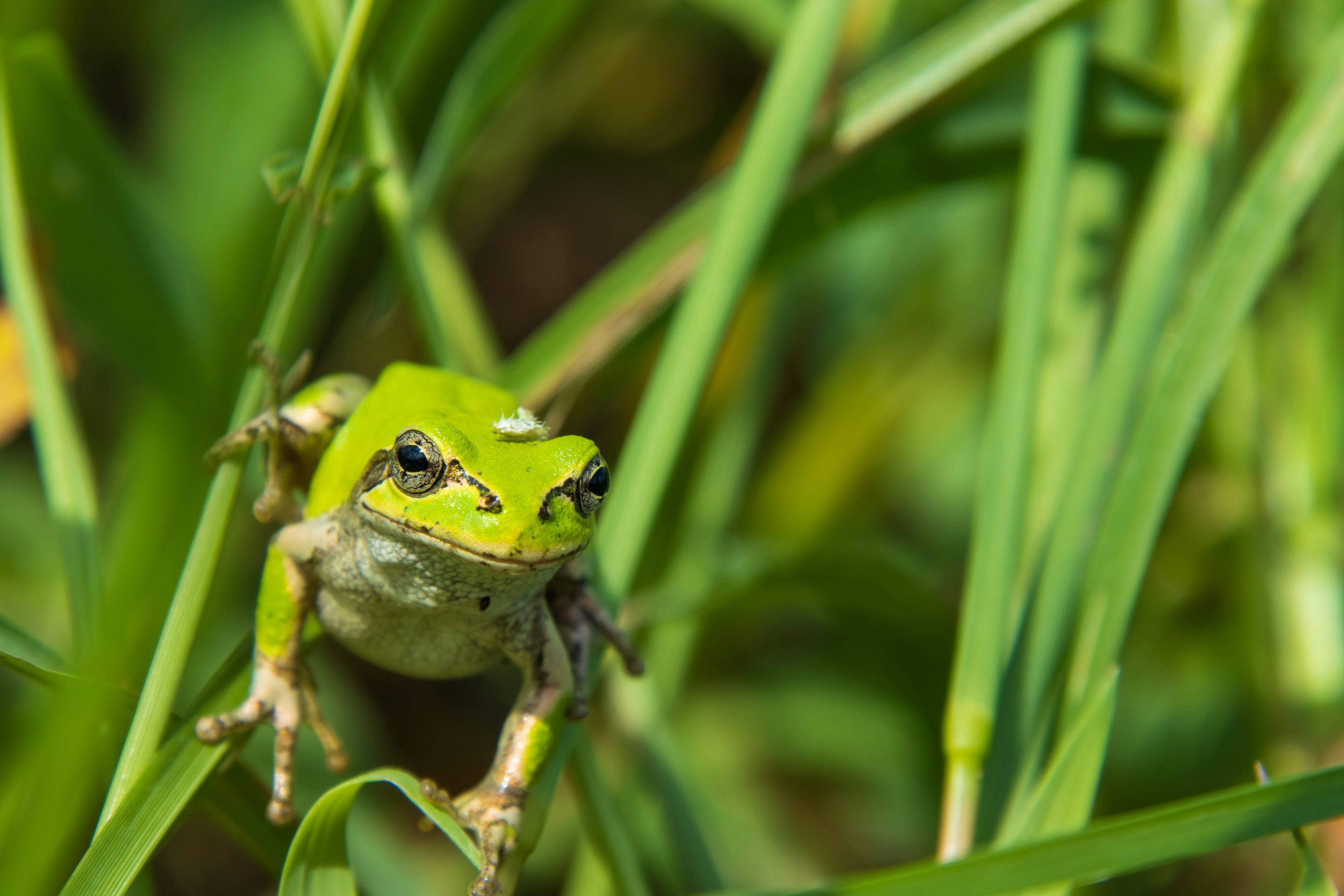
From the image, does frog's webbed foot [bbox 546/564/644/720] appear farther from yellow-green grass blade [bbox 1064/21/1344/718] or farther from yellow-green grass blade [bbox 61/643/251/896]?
yellow-green grass blade [bbox 1064/21/1344/718]

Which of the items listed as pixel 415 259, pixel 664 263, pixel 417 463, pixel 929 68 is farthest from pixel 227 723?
pixel 929 68

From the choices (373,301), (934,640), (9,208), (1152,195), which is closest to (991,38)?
(1152,195)

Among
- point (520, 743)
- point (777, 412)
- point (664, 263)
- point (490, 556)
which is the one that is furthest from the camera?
point (777, 412)

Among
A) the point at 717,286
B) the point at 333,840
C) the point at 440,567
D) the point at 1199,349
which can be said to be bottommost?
the point at 333,840

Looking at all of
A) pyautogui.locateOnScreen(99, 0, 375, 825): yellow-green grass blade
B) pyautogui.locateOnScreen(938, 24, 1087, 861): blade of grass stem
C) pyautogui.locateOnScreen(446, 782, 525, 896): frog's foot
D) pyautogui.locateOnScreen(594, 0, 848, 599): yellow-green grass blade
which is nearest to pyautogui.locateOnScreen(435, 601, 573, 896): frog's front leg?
pyautogui.locateOnScreen(446, 782, 525, 896): frog's foot

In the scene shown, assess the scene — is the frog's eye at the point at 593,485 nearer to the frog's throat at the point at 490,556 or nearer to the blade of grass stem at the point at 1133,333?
the frog's throat at the point at 490,556

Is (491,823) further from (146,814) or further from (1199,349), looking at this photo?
(1199,349)

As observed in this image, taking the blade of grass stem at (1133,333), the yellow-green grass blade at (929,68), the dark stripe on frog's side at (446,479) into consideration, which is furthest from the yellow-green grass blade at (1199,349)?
the dark stripe on frog's side at (446,479)
